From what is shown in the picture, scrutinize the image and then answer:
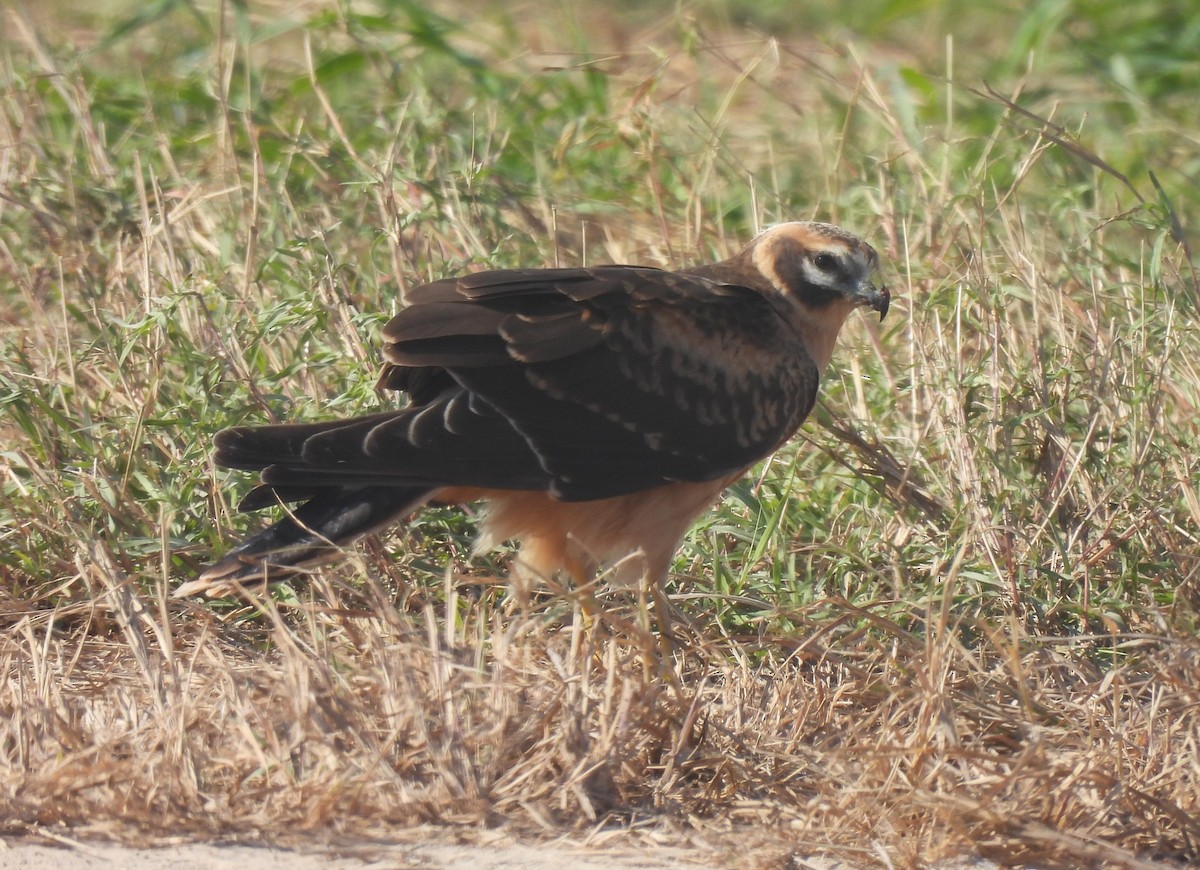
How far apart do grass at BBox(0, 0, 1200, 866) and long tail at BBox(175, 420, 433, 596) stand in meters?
0.19

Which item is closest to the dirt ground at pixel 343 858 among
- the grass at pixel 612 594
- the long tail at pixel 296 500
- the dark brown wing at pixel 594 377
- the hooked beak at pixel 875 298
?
the grass at pixel 612 594

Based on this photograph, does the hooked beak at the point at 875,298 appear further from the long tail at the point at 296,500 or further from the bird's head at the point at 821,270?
the long tail at the point at 296,500

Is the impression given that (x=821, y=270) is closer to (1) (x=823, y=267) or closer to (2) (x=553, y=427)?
(1) (x=823, y=267)

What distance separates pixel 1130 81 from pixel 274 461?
598 centimetres

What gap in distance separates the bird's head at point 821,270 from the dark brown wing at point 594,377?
29 centimetres

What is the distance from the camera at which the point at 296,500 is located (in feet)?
14.2

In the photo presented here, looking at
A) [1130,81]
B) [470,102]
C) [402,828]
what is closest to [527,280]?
[402,828]

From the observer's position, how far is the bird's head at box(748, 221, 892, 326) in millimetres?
4934

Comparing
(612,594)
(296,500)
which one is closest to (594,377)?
(612,594)

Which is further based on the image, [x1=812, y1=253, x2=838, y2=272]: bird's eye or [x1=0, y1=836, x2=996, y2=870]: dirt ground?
[x1=812, y1=253, x2=838, y2=272]: bird's eye

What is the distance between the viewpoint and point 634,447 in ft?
14.7

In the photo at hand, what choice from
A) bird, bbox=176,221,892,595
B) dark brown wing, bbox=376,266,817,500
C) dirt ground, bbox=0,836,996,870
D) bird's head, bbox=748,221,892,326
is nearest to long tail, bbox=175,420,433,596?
bird, bbox=176,221,892,595

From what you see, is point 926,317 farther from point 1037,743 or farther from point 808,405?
point 1037,743

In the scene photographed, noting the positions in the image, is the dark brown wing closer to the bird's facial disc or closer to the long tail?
the long tail
